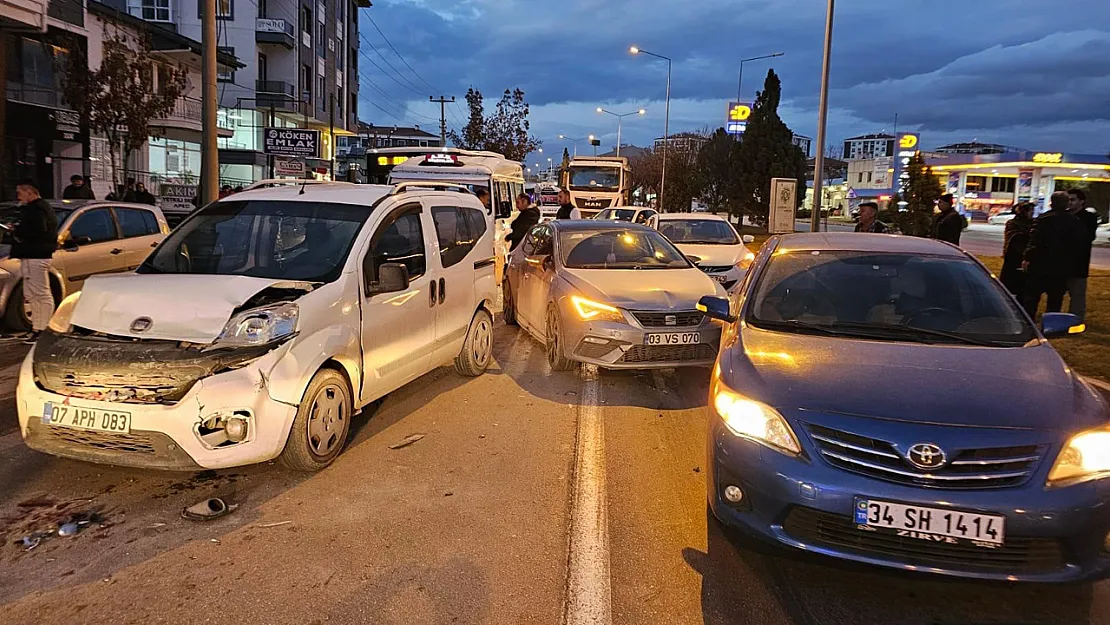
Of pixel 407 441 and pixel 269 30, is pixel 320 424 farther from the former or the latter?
pixel 269 30

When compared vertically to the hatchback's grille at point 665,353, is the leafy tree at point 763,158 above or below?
above

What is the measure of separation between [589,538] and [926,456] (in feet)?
5.65

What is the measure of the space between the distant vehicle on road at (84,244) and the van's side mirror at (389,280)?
5615 mm

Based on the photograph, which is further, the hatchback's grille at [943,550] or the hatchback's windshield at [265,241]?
the hatchback's windshield at [265,241]

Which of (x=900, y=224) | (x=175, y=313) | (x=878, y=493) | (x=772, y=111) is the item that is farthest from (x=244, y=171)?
(x=878, y=493)

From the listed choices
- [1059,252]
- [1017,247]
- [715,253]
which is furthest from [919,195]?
[1059,252]

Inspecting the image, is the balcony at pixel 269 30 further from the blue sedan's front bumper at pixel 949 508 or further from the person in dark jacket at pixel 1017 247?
the blue sedan's front bumper at pixel 949 508

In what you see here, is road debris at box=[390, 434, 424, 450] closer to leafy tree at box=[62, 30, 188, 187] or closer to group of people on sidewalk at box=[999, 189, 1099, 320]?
group of people on sidewalk at box=[999, 189, 1099, 320]

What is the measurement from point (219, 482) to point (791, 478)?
11.0ft

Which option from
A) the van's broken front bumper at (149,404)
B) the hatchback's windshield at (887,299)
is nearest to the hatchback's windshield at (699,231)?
the hatchback's windshield at (887,299)

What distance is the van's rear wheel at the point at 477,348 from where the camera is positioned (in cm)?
758

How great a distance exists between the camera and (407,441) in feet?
18.6

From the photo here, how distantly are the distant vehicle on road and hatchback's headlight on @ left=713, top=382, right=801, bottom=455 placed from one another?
331 inches

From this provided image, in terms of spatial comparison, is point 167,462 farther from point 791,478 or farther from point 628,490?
point 791,478
